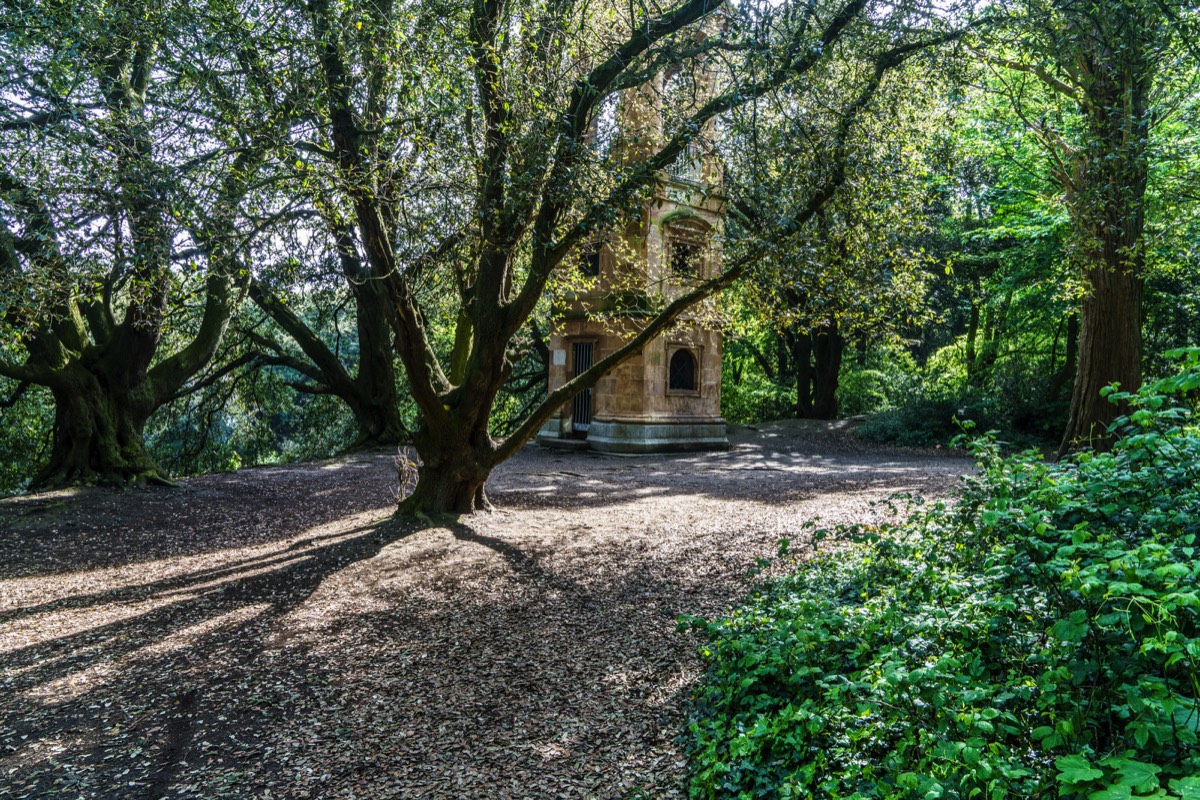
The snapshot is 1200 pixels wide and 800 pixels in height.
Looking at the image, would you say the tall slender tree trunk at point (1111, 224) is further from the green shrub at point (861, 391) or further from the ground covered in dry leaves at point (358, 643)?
the green shrub at point (861, 391)

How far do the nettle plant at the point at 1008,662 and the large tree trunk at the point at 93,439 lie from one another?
10.7 metres

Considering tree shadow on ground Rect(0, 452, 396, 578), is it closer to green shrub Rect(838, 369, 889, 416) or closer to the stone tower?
the stone tower

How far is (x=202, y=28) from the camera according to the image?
5633 mm

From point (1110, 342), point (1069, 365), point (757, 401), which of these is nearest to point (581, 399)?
point (757, 401)

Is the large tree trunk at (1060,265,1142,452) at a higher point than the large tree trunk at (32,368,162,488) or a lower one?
higher

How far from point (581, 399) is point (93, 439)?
10.7 meters

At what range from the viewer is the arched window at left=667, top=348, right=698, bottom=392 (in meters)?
17.8

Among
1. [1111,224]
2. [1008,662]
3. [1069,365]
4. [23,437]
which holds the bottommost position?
[1008,662]

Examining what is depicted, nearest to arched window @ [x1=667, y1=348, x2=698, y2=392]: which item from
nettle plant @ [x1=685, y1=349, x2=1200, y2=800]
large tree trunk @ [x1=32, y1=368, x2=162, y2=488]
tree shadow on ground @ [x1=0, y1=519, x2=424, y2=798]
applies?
large tree trunk @ [x1=32, y1=368, x2=162, y2=488]

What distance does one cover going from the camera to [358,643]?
15.7 feet

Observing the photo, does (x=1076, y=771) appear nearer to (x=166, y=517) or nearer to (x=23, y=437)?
(x=166, y=517)

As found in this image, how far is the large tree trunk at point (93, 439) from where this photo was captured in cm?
1060

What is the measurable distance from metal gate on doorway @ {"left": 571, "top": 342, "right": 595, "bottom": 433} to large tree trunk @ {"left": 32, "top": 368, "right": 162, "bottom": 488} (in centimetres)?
972

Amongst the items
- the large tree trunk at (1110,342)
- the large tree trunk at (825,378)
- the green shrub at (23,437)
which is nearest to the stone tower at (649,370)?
the large tree trunk at (825,378)
